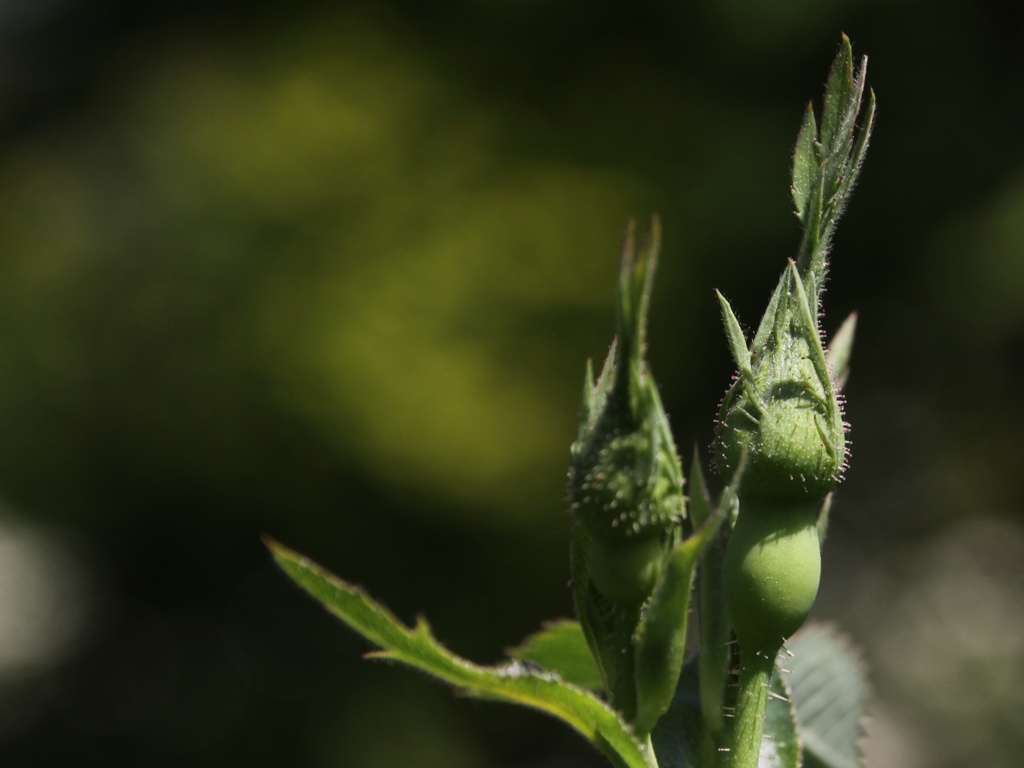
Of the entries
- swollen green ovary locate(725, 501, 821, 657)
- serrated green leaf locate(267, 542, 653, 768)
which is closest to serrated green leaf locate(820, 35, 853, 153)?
swollen green ovary locate(725, 501, 821, 657)

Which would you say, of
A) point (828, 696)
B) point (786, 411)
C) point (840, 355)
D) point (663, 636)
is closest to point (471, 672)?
point (663, 636)

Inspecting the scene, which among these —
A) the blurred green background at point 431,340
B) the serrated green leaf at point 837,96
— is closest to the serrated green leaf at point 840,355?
the serrated green leaf at point 837,96

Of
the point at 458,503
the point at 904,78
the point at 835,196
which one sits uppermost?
the point at 904,78

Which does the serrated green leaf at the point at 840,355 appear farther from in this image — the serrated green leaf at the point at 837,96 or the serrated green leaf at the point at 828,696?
the serrated green leaf at the point at 828,696

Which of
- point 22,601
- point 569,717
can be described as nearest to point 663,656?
point 569,717

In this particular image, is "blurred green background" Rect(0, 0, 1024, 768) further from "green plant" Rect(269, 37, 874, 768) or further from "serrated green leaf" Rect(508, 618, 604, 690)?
"green plant" Rect(269, 37, 874, 768)

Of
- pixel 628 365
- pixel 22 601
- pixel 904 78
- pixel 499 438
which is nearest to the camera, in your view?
pixel 628 365

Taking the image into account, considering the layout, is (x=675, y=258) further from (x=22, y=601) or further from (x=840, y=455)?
(x=840, y=455)

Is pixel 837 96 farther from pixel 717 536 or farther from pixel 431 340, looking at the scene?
pixel 431 340
